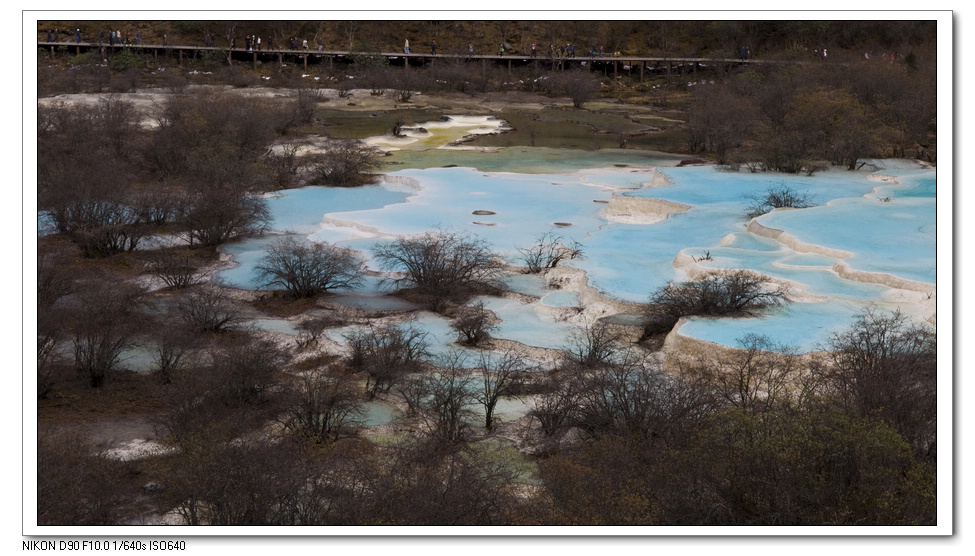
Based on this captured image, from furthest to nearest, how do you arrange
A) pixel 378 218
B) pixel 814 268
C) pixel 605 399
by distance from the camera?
pixel 378 218 → pixel 814 268 → pixel 605 399

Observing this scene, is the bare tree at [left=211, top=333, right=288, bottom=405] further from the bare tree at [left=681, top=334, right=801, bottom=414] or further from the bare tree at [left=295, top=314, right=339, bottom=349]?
the bare tree at [left=681, top=334, right=801, bottom=414]

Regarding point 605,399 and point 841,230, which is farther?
point 841,230

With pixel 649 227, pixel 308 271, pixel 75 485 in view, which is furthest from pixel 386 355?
pixel 649 227

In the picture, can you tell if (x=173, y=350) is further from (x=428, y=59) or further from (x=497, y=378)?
(x=428, y=59)

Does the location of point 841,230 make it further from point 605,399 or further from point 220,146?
point 220,146

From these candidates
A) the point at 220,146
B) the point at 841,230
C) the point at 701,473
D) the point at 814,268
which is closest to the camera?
the point at 701,473

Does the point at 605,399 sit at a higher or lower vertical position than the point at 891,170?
lower

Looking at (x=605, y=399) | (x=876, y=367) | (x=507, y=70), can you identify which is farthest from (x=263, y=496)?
(x=507, y=70)

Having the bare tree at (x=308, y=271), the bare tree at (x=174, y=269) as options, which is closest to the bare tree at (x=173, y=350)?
the bare tree at (x=308, y=271)

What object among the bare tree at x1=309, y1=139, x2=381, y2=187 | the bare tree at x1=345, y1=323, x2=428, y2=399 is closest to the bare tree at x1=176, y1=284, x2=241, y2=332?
the bare tree at x1=345, y1=323, x2=428, y2=399
